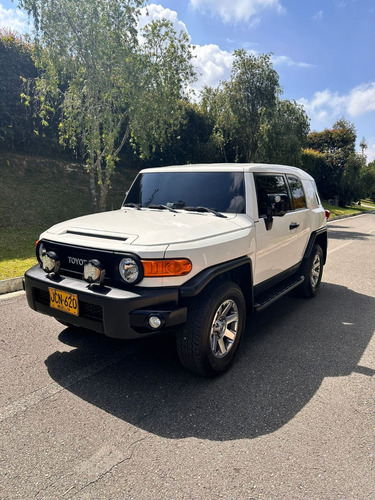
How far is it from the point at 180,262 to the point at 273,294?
5.75ft

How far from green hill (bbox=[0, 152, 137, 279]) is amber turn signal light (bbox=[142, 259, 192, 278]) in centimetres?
482

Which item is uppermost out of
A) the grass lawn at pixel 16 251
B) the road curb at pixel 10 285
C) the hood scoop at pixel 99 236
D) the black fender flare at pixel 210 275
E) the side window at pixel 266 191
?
the side window at pixel 266 191

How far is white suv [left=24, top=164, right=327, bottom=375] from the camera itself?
2719 millimetres

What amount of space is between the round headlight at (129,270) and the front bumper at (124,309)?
0.09 metres

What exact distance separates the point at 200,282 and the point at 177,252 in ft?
1.01

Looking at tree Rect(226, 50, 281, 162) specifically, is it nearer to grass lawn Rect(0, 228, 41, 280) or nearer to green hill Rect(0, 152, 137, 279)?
green hill Rect(0, 152, 137, 279)

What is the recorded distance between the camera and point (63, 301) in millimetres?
2953

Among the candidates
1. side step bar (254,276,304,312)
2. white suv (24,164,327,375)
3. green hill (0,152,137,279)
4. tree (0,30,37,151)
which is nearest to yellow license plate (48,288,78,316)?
white suv (24,164,327,375)

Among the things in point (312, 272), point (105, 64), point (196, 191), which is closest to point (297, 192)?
point (312, 272)

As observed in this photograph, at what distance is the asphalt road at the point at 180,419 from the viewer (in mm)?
2045

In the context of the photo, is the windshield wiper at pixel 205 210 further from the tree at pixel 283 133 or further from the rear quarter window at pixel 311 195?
the tree at pixel 283 133

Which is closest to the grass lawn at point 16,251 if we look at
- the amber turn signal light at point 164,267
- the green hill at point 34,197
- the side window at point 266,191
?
the green hill at point 34,197

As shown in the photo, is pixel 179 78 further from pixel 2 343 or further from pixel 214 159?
pixel 2 343

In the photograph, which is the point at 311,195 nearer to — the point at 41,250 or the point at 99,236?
the point at 99,236
